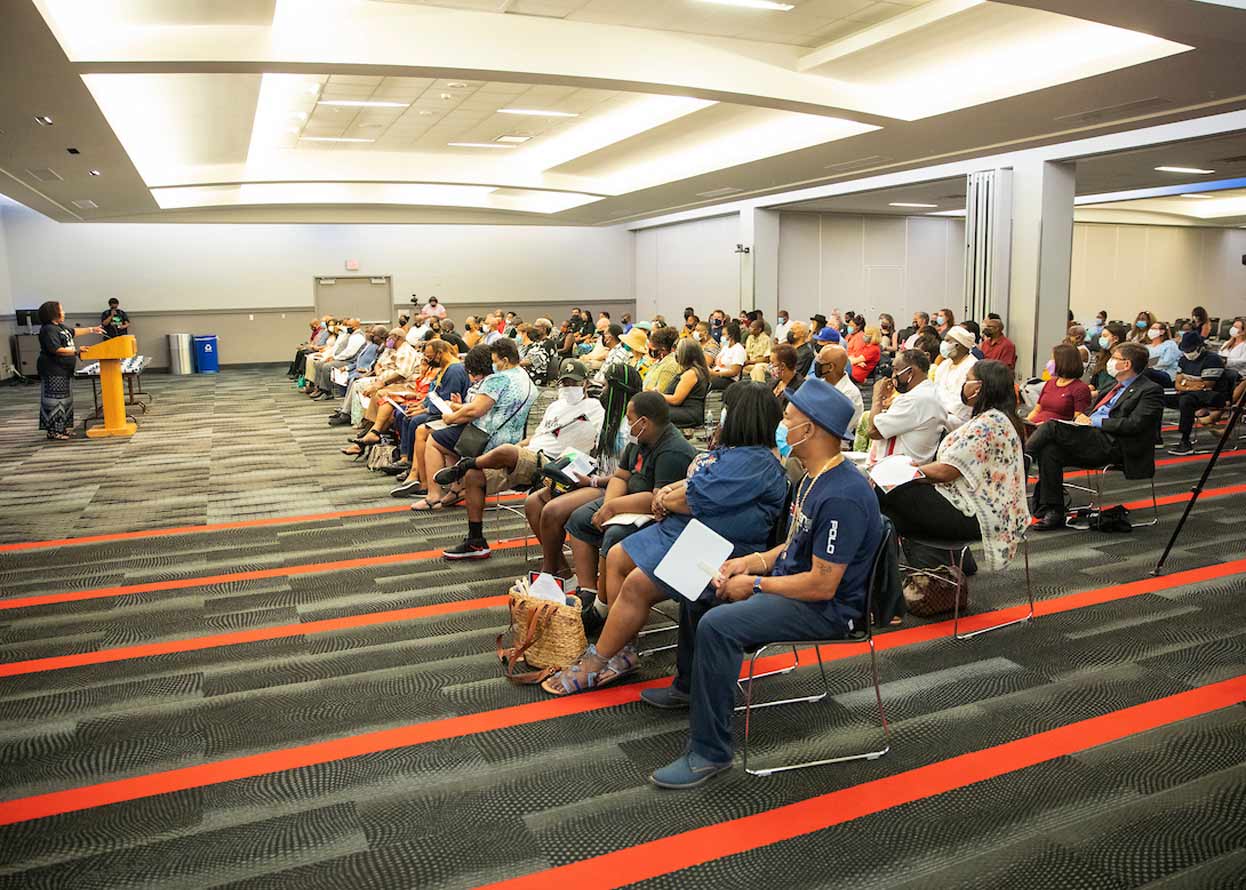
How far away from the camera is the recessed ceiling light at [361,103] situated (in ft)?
37.1

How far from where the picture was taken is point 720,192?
56.4ft

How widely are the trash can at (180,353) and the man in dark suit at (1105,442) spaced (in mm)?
19616

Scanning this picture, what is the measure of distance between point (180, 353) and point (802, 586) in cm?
2109

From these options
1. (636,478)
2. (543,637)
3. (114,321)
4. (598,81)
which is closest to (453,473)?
(636,478)

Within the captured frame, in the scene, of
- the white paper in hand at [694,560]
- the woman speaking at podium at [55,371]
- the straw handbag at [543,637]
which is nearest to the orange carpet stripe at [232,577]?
the straw handbag at [543,637]

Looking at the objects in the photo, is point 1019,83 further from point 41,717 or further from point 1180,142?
point 41,717

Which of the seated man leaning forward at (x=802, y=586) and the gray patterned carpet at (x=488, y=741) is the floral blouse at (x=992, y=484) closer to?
the gray patterned carpet at (x=488, y=741)

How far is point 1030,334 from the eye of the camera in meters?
13.0

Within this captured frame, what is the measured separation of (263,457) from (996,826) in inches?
344

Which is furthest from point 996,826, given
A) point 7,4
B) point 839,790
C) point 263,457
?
point 263,457

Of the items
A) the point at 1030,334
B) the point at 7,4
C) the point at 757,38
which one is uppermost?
the point at 757,38

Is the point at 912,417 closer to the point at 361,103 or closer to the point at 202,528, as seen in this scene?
the point at 202,528

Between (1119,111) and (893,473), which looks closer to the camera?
(893,473)

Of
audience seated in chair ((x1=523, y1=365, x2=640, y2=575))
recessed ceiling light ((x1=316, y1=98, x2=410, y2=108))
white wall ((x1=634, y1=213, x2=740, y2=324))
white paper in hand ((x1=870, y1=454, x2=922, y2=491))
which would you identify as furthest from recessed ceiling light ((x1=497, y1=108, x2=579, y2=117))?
white wall ((x1=634, y1=213, x2=740, y2=324))
